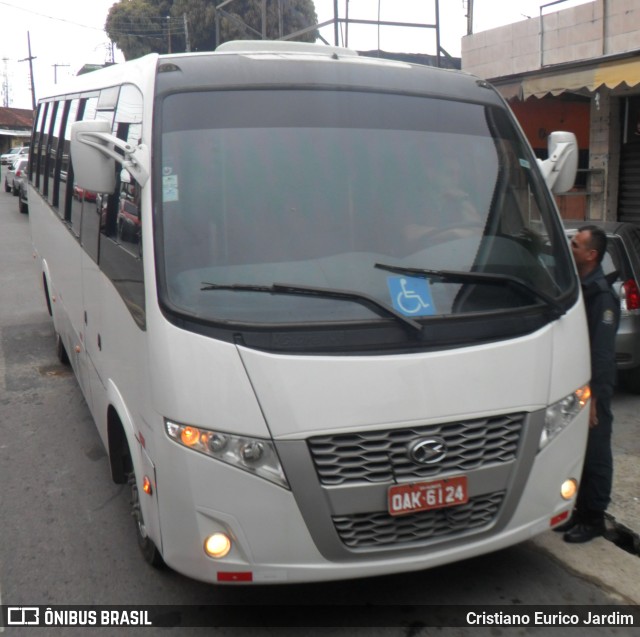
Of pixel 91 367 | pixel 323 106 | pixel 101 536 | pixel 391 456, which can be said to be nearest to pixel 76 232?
pixel 91 367

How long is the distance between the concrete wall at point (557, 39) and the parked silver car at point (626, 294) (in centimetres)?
570

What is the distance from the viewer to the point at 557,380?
12.5ft

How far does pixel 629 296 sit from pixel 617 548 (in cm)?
300

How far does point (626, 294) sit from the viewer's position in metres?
Result: 7.13

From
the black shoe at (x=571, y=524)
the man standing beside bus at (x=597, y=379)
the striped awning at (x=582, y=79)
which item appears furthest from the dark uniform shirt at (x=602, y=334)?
the striped awning at (x=582, y=79)

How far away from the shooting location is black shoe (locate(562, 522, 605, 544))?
4.68 metres

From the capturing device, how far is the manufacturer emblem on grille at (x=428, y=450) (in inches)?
136

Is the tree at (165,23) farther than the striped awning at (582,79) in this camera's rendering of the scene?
Yes

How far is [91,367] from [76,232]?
1.05 metres

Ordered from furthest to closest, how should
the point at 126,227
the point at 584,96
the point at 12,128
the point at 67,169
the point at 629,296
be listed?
the point at 12,128 → the point at 584,96 → the point at 629,296 → the point at 67,169 → the point at 126,227

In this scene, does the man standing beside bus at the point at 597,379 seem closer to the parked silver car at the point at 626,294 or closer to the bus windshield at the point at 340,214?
the bus windshield at the point at 340,214

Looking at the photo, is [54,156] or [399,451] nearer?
[399,451]

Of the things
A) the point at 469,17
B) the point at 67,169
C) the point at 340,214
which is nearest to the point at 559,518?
the point at 340,214

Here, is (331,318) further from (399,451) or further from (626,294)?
(626,294)
